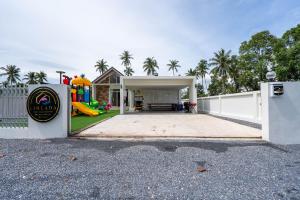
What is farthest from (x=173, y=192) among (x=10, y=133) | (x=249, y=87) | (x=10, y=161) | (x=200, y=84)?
(x=200, y=84)

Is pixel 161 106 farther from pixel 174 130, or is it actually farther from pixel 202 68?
pixel 202 68

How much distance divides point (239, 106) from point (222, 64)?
93.4 ft

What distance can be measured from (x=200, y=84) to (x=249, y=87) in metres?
20.4

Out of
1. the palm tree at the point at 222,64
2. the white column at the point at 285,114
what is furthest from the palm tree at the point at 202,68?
the white column at the point at 285,114

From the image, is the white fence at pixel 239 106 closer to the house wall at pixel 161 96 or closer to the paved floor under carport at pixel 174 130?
the paved floor under carport at pixel 174 130

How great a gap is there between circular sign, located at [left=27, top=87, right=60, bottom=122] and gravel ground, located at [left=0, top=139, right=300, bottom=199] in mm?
1119

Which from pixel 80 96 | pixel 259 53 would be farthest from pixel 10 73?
pixel 259 53

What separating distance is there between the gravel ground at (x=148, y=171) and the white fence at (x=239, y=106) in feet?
15.7

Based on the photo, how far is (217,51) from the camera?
1511 inches

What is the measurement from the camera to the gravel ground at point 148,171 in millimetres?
2619

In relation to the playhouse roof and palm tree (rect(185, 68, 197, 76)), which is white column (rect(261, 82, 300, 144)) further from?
palm tree (rect(185, 68, 197, 76))

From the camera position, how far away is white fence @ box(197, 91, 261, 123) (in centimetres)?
956

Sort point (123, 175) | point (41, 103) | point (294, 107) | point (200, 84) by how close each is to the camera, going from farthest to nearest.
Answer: point (200, 84) → point (41, 103) → point (294, 107) → point (123, 175)

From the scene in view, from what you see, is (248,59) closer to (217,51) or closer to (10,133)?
(217,51)
